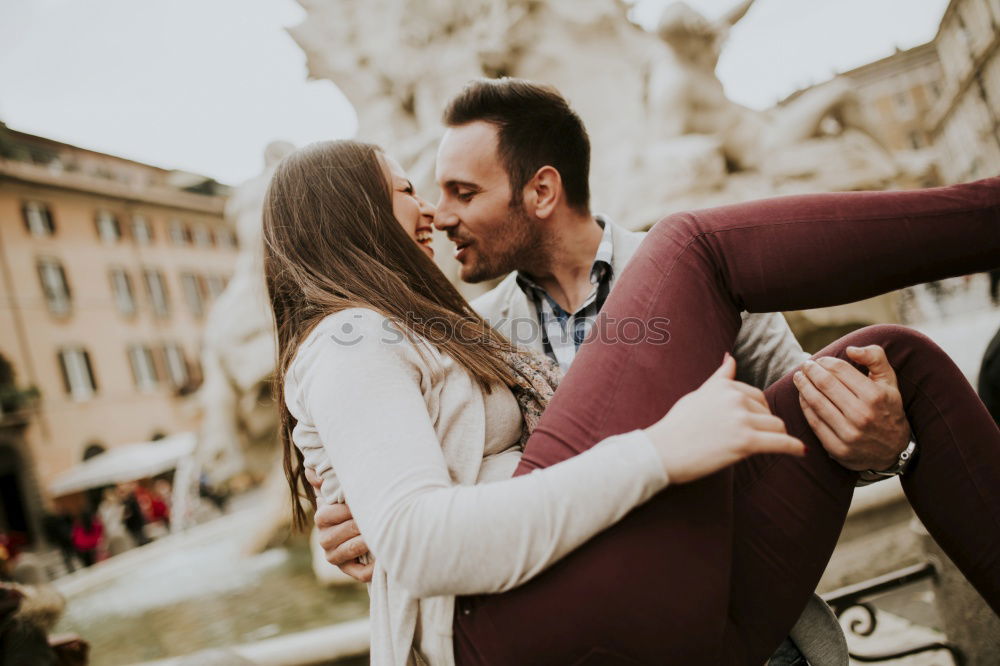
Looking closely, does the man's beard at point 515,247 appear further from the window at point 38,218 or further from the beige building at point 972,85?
the window at point 38,218

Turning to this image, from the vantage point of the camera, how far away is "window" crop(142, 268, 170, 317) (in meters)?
25.8

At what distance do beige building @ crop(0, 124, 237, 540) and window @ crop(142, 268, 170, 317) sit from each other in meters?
0.05

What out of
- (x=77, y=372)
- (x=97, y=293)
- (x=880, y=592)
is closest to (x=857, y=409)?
(x=880, y=592)

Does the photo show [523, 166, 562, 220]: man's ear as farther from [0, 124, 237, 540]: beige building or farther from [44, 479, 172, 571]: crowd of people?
[0, 124, 237, 540]: beige building

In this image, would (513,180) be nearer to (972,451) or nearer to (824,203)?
(824,203)

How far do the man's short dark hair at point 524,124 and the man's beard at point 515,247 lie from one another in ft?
0.23

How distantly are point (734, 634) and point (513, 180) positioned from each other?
1.58 meters

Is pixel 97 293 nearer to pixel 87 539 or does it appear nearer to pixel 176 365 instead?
pixel 176 365

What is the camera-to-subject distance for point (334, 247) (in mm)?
1342

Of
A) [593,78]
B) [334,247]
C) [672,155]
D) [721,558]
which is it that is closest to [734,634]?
[721,558]

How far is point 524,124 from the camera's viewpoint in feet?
7.52

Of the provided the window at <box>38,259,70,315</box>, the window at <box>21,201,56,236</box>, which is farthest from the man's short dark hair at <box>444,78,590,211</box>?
the window at <box>21,201,56,236</box>

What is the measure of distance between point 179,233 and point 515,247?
29.2m

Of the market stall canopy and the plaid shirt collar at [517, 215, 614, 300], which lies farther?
the market stall canopy
